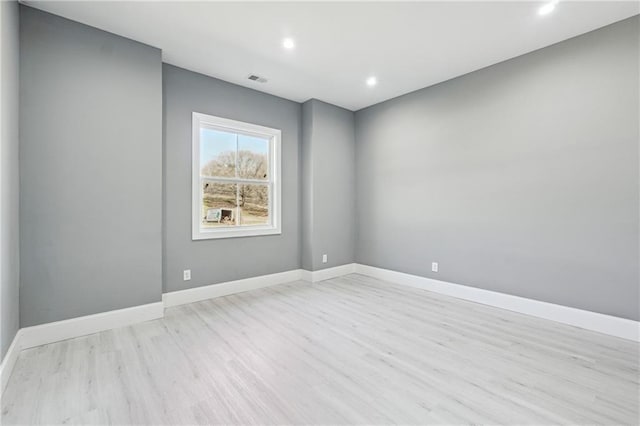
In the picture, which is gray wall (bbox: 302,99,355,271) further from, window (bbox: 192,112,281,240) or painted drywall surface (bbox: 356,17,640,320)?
painted drywall surface (bbox: 356,17,640,320)

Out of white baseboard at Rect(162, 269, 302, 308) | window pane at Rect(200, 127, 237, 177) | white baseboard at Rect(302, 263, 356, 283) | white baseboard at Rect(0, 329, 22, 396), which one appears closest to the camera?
white baseboard at Rect(0, 329, 22, 396)

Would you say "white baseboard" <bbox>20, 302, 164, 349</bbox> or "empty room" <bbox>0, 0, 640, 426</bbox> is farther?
"white baseboard" <bbox>20, 302, 164, 349</bbox>

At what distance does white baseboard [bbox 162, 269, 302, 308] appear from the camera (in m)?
3.49

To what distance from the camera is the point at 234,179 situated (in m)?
4.11

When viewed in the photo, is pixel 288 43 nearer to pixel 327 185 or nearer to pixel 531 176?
pixel 327 185

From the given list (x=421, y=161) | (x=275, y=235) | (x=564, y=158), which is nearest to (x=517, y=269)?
(x=564, y=158)

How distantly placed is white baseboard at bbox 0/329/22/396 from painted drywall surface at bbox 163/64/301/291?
1.30m

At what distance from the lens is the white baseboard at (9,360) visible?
1871 millimetres

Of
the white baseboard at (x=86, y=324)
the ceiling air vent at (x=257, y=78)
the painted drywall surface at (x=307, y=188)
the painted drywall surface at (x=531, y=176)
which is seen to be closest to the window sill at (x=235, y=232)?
the painted drywall surface at (x=307, y=188)

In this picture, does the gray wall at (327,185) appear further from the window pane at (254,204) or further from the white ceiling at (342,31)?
the white ceiling at (342,31)

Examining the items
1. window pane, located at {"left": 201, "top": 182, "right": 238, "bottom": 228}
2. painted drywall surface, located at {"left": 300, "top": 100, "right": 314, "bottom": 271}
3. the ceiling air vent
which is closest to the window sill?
window pane, located at {"left": 201, "top": 182, "right": 238, "bottom": 228}

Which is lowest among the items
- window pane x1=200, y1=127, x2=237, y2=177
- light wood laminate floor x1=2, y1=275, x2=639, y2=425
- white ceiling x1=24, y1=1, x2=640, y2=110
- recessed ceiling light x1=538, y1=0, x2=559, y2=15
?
light wood laminate floor x1=2, y1=275, x2=639, y2=425

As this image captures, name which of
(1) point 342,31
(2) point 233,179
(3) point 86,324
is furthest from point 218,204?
(1) point 342,31

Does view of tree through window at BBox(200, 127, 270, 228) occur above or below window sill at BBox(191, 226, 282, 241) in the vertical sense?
above
